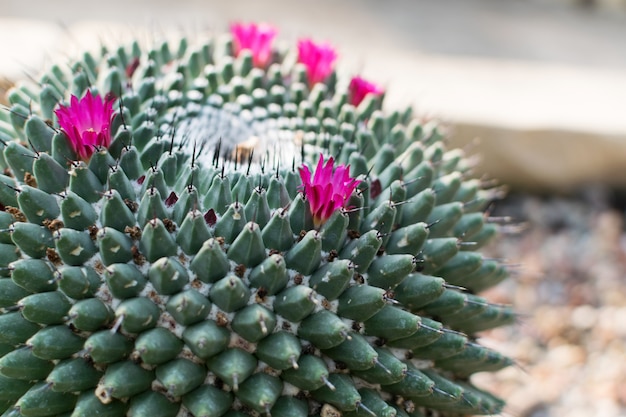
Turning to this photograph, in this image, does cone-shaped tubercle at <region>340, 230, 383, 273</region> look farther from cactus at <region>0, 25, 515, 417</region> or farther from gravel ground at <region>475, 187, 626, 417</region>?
gravel ground at <region>475, 187, 626, 417</region>

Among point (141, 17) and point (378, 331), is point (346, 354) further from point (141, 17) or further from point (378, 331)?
point (141, 17)

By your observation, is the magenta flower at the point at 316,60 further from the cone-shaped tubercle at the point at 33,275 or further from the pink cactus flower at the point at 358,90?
the cone-shaped tubercle at the point at 33,275

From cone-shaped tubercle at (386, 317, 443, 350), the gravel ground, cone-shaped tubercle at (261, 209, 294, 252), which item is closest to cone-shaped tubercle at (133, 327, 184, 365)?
cone-shaped tubercle at (261, 209, 294, 252)

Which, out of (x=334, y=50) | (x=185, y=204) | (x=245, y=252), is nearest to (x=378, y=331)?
(x=245, y=252)

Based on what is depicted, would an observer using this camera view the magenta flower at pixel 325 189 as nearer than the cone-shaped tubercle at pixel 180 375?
No

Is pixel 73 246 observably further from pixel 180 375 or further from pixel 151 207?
pixel 180 375

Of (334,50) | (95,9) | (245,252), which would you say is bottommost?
(95,9)

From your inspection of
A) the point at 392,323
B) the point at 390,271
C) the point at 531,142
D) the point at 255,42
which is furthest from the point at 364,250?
the point at 531,142

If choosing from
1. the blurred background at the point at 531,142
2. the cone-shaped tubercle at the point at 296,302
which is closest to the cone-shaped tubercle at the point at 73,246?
the cone-shaped tubercle at the point at 296,302
